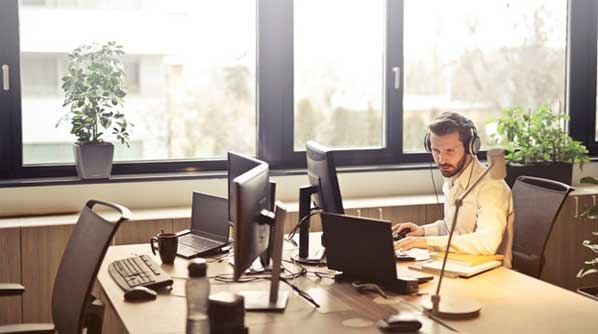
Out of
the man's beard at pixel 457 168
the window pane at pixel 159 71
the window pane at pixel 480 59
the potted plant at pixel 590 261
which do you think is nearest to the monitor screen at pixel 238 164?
the man's beard at pixel 457 168

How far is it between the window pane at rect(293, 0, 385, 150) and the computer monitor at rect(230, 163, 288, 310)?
2.02m

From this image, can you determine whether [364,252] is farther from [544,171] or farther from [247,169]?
[544,171]

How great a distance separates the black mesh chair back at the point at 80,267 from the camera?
258 centimetres

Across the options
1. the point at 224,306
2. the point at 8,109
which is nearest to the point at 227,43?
the point at 8,109

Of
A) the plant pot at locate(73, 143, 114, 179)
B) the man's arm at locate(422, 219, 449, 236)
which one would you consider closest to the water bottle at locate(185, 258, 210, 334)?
the man's arm at locate(422, 219, 449, 236)

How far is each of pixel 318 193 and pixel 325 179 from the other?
13 centimetres

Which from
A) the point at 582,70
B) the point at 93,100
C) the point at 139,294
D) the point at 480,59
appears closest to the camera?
the point at 139,294

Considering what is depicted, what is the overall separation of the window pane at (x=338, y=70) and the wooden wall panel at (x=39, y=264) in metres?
1.54

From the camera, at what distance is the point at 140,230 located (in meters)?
4.08

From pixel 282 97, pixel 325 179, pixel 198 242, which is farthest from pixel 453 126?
pixel 282 97

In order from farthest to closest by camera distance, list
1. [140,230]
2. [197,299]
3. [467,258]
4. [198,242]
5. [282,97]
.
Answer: [282,97]
[140,230]
[198,242]
[467,258]
[197,299]

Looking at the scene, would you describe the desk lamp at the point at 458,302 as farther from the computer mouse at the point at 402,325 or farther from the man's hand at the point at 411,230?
the man's hand at the point at 411,230

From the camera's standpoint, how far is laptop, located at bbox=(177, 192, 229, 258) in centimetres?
350

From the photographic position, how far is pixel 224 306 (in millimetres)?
2311
